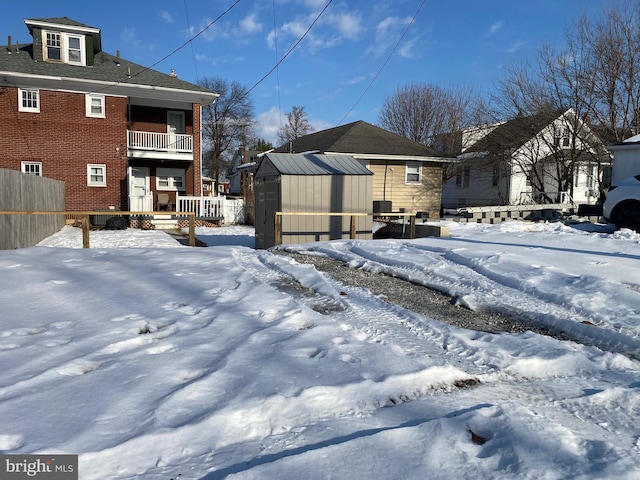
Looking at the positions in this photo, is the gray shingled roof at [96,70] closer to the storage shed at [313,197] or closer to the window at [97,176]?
the window at [97,176]

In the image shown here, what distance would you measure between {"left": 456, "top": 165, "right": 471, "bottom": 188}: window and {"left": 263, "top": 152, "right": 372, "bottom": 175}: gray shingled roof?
23.3m

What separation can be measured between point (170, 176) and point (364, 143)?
1018cm

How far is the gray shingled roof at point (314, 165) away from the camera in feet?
38.6

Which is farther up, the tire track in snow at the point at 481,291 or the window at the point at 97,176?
the window at the point at 97,176

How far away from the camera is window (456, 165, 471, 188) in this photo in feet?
112

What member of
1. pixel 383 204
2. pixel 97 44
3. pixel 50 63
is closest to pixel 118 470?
pixel 383 204

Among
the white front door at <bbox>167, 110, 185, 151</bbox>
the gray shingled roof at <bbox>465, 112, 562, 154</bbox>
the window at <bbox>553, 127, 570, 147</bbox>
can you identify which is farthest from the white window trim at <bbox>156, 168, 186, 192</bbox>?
the window at <bbox>553, 127, 570, 147</bbox>

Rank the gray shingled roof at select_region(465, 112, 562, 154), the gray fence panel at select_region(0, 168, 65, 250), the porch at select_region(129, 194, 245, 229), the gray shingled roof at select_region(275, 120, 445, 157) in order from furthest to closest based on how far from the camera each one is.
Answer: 1. the gray shingled roof at select_region(465, 112, 562, 154)
2. the gray shingled roof at select_region(275, 120, 445, 157)
3. the porch at select_region(129, 194, 245, 229)
4. the gray fence panel at select_region(0, 168, 65, 250)

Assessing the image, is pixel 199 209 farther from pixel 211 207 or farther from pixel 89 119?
pixel 89 119

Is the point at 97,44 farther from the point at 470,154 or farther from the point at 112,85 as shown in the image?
the point at 470,154

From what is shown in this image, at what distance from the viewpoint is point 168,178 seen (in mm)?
23750

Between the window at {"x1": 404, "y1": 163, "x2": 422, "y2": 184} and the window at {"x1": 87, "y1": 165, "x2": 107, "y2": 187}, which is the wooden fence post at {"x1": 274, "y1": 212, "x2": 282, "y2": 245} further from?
the window at {"x1": 404, "y1": 163, "x2": 422, "y2": 184}

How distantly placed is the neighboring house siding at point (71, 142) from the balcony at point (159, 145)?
45 cm

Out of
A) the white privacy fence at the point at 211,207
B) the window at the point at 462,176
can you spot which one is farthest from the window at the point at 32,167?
the window at the point at 462,176
